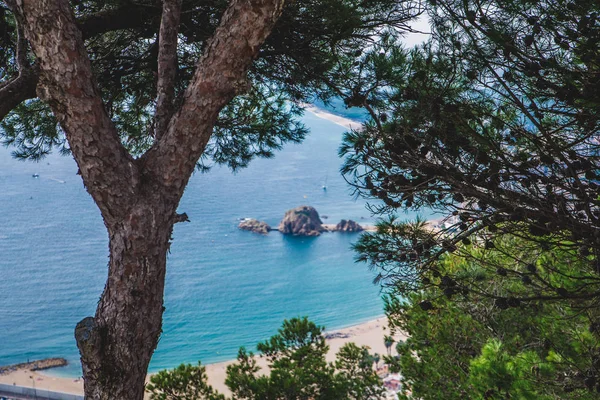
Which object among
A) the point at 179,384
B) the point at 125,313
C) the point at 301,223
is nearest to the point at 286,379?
the point at 179,384

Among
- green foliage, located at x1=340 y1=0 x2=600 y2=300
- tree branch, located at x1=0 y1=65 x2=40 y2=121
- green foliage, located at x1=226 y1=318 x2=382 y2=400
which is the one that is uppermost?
tree branch, located at x1=0 y1=65 x2=40 y2=121

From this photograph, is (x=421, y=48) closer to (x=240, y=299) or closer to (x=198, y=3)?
(x=198, y=3)

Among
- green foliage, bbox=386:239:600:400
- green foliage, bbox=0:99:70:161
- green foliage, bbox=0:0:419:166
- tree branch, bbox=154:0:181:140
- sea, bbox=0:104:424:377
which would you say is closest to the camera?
tree branch, bbox=154:0:181:140

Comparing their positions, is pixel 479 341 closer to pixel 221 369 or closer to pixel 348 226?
pixel 221 369

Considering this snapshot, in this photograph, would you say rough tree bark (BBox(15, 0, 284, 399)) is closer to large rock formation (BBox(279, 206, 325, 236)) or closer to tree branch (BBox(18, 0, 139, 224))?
tree branch (BBox(18, 0, 139, 224))

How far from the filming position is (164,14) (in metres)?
2.37

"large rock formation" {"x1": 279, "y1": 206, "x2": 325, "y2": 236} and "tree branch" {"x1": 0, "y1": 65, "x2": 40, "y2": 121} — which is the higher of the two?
"large rock formation" {"x1": 279, "y1": 206, "x2": 325, "y2": 236}

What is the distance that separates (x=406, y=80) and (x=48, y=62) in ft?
5.20

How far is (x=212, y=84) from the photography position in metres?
2.13

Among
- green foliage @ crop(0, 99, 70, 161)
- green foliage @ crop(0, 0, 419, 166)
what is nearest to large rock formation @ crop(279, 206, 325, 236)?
green foliage @ crop(0, 0, 419, 166)

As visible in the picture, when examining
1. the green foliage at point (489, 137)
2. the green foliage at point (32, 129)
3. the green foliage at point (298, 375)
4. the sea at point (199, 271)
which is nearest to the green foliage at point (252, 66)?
the green foliage at point (32, 129)

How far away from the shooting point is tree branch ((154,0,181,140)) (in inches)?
92.8

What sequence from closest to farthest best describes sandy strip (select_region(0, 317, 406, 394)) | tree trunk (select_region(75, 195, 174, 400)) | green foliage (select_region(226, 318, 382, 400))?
tree trunk (select_region(75, 195, 174, 400)) < green foliage (select_region(226, 318, 382, 400)) < sandy strip (select_region(0, 317, 406, 394))

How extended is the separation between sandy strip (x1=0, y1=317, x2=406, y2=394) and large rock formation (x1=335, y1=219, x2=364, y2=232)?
8.53 m
